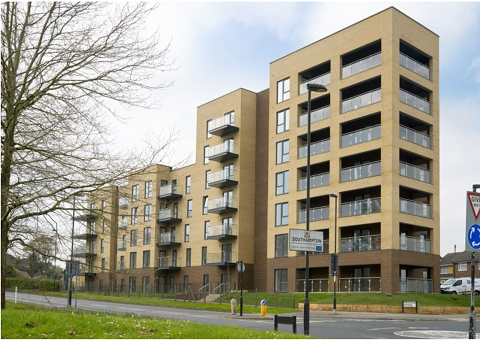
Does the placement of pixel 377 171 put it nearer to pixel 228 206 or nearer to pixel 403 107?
pixel 403 107

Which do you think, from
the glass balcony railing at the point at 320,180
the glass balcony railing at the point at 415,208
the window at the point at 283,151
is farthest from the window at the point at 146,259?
the glass balcony railing at the point at 415,208

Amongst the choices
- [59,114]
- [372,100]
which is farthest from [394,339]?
[372,100]

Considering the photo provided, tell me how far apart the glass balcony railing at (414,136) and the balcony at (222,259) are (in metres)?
19.6

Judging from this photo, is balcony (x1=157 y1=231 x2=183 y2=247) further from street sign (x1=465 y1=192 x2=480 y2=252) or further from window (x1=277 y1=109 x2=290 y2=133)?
street sign (x1=465 y1=192 x2=480 y2=252)

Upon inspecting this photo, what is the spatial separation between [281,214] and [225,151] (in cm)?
885

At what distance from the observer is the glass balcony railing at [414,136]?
41.9 metres

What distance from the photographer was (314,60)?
4819 centimetres

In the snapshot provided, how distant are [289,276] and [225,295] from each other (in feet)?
19.7

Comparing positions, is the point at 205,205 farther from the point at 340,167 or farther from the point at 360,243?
the point at 360,243

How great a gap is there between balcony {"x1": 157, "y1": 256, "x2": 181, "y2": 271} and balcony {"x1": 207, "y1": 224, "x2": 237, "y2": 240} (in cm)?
924

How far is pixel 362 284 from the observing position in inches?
1633

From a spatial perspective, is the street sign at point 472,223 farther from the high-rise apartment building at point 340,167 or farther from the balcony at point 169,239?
the balcony at point 169,239

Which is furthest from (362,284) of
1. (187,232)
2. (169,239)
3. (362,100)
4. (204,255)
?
(169,239)

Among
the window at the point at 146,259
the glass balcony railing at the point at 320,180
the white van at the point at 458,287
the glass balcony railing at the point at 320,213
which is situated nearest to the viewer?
the glass balcony railing at the point at 320,213
